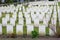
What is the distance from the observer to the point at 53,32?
482 cm

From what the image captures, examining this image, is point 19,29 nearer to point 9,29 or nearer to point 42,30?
point 9,29

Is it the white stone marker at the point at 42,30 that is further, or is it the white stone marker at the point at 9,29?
the white stone marker at the point at 9,29

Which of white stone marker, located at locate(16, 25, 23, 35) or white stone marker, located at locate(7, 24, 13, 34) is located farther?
white stone marker, located at locate(7, 24, 13, 34)

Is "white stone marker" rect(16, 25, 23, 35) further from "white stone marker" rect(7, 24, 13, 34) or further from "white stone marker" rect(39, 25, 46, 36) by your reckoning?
"white stone marker" rect(39, 25, 46, 36)

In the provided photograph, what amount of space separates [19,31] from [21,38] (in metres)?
0.26

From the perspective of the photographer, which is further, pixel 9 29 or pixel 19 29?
pixel 9 29

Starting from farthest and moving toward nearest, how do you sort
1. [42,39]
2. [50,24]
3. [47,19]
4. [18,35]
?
[47,19] → [50,24] → [18,35] → [42,39]

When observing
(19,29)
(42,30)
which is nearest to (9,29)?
(19,29)

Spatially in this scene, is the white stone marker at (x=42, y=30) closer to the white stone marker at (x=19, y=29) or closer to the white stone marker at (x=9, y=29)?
the white stone marker at (x=19, y=29)

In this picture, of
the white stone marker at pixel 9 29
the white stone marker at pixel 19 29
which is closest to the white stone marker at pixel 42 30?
the white stone marker at pixel 19 29

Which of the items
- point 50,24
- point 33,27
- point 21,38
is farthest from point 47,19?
point 21,38

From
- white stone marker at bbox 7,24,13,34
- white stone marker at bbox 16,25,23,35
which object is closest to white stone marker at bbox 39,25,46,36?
white stone marker at bbox 16,25,23,35

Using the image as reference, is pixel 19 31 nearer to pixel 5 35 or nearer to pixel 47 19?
pixel 5 35

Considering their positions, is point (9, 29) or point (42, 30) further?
point (9, 29)
